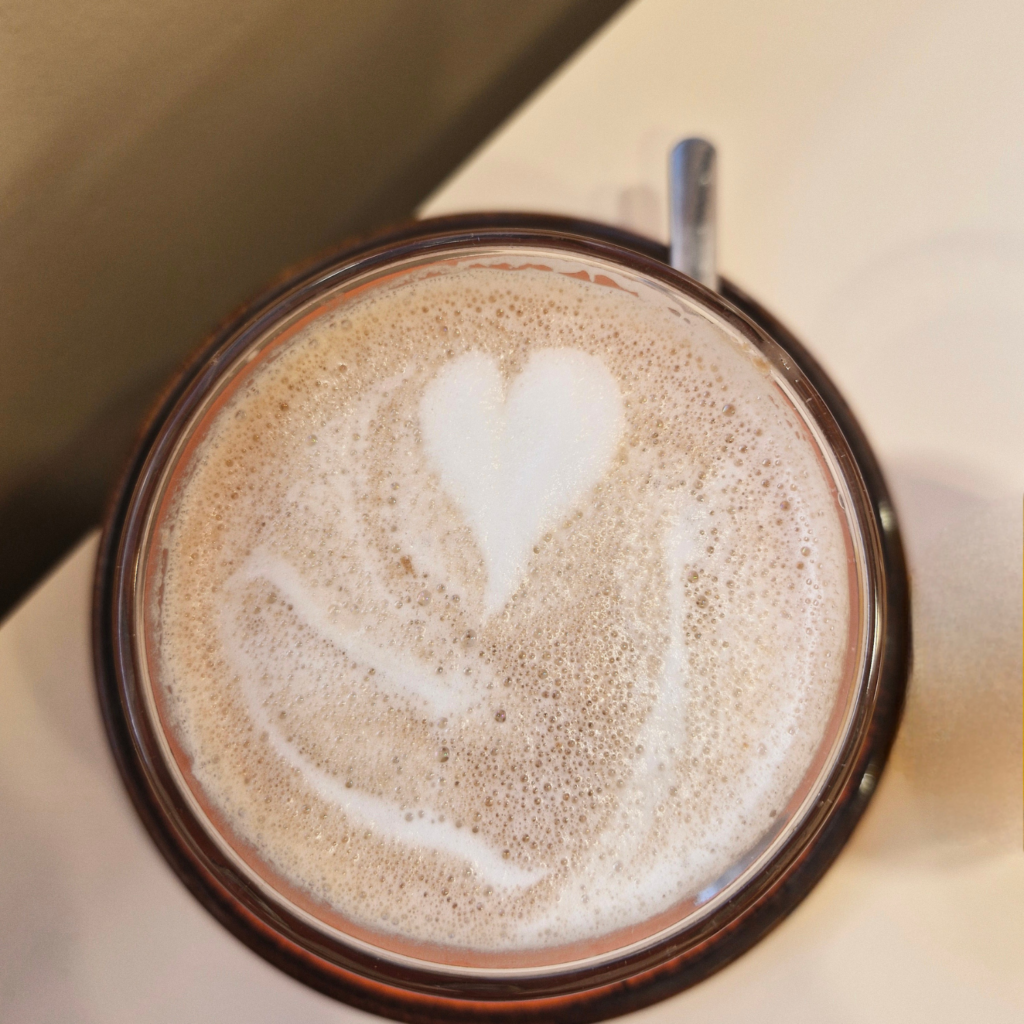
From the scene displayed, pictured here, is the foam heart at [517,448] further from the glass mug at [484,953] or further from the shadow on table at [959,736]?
the shadow on table at [959,736]

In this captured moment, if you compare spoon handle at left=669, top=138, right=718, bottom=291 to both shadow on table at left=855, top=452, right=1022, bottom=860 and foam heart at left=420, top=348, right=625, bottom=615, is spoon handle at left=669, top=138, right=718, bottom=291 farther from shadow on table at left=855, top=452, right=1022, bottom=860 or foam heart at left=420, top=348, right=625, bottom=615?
shadow on table at left=855, top=452, right=1022, bottom=860

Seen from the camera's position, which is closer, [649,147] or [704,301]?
[704,301]

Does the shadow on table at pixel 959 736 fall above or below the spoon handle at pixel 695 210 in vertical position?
below

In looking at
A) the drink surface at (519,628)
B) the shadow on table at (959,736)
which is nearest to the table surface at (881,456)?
the shadow on table at (959,736)

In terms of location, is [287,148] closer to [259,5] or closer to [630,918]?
[259,5]

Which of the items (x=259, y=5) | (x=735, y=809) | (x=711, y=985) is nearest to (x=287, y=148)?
(x=259, y=5)

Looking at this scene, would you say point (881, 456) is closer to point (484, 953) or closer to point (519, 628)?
point (519, 628)

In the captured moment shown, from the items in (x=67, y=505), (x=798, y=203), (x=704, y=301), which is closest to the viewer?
(x=704, y=301)
